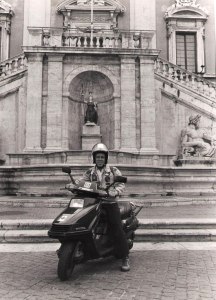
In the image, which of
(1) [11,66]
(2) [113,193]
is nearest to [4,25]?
(1) [11,66]

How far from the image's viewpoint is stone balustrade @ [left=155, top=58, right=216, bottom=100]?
19.7 metres

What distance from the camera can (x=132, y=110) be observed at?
18531 millimetres

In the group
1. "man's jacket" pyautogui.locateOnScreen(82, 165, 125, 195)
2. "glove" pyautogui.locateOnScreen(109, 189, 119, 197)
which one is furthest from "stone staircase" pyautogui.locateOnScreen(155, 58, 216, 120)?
"glove" pyautogui.locateOnScreen(109, 189, 119, 197)

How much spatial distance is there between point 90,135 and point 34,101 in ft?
10.9

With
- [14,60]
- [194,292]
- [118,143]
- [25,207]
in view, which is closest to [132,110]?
[118,143]

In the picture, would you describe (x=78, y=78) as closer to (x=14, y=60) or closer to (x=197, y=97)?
(x=14, y=60)

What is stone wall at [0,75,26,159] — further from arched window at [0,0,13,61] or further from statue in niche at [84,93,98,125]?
arched window at [0,0,13,61]

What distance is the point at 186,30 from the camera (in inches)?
1028

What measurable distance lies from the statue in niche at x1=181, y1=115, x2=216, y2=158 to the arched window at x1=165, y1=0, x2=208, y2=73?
324 inches

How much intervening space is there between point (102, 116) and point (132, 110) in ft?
6.73

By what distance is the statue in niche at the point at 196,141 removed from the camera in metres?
18.1

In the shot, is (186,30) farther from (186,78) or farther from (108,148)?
(108,148)

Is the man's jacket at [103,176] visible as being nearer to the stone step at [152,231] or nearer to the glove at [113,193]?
the glove at [113,193]

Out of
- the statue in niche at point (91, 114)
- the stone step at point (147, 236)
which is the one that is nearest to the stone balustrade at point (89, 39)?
the statue in niche at point (91, 114)
